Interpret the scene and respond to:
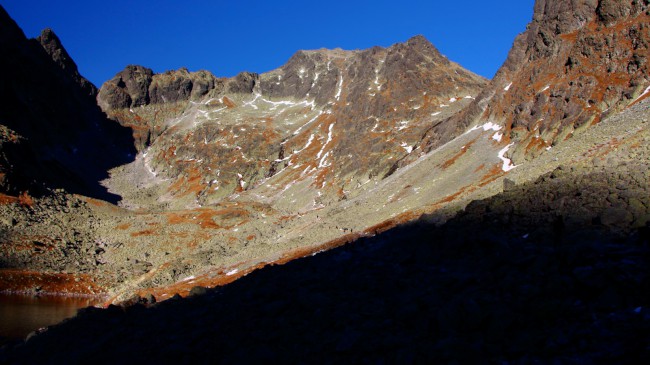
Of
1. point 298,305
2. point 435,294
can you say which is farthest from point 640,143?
point 298,305

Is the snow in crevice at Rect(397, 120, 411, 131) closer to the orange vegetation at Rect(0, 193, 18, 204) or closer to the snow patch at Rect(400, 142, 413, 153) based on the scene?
the snow patch at Rect(400, 142, 413, 153)

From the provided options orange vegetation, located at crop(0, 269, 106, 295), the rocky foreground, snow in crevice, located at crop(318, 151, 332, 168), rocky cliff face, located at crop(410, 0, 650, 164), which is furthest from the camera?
snow in crevice, located at crop(318, 151, 332, 168)

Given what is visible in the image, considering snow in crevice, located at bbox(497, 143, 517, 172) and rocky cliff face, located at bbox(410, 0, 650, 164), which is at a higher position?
rocky cliff face, located at bbox(410, 0, 650, 164)

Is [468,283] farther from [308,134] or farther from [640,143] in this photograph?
[308,134]

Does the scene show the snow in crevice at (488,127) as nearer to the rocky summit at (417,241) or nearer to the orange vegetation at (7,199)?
the rocky summit at (417,241)

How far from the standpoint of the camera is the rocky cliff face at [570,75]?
197 feet

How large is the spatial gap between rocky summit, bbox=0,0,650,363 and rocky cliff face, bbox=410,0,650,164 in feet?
1.06

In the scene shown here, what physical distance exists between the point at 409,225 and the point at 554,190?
14.3 metres

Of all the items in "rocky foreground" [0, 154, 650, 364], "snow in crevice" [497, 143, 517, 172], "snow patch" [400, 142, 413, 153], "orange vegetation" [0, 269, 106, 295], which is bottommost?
"rocky foreground" [0, 154, 650, 364]

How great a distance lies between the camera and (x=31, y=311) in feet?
165

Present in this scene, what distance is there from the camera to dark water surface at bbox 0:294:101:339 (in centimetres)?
3994

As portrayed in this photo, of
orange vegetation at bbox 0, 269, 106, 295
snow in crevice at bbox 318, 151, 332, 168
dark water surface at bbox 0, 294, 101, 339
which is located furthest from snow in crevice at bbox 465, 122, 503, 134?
orange vegetation at bbox 0, 269, 106, 295

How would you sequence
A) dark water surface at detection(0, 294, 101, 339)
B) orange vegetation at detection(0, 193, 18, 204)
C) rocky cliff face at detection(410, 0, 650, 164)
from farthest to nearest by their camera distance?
1. orange vegetation at detection(0, 193, 18, 204)
2. rocky cliff face at detection(410, 0, 650, 164)
3. dark water surface at detection(0, 294, 101, 339)

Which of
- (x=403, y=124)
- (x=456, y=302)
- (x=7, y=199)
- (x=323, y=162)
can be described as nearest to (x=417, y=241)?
(x=456, y=302)
